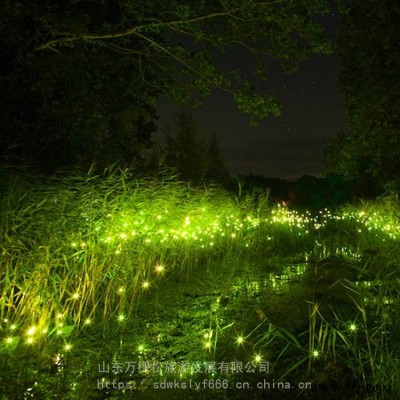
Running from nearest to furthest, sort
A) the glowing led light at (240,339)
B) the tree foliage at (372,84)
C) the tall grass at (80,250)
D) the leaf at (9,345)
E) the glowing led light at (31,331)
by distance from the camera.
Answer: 1. the leaf at (9,345)
2. the glowing led light at (31,331)
3. the glowing led light at (240,339)
4. the tall grass at (80,250)
5. the tree foliage at (372,84)

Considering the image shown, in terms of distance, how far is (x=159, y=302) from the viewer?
4.89 metres

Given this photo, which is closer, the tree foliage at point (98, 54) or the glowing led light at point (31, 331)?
the glowing led light at point (31, 331)

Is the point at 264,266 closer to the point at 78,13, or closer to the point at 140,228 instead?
the point at 140,228

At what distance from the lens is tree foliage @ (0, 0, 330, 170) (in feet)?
26.2

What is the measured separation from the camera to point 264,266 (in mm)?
7352

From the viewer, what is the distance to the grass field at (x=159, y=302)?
118 inches

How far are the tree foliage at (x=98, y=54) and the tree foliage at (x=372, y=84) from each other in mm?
5221

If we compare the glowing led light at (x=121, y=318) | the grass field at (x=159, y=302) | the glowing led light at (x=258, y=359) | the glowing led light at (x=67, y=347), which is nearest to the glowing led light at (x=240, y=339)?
the grass field at (x=159, y=302)

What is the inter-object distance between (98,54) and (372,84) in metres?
8.52

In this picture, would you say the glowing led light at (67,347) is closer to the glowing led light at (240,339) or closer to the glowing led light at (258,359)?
the glowing led light at (240,339)

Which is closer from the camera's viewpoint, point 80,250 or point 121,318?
point 121,318

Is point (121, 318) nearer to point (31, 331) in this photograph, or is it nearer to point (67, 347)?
point (67, 347)

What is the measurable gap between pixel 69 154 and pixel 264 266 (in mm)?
A: 5137

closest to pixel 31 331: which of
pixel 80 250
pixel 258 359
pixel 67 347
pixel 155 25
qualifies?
pixel 67 347
